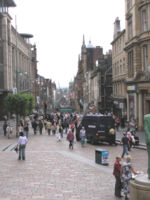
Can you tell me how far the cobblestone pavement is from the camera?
11047 millimetres

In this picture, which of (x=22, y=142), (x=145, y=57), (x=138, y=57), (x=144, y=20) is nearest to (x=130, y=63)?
(x=138, y=57)

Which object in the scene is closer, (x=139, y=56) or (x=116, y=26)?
(x=139, y=56)

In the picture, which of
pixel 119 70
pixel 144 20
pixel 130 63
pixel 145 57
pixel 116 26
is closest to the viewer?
pixel 144 20

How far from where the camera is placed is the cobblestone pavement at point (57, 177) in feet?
36.2

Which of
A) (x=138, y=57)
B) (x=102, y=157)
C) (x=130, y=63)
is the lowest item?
(x=102, y=157)

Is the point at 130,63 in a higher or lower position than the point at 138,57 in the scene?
lower

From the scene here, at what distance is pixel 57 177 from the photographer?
1375 centimetres

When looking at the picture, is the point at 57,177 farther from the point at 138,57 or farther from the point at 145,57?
the point at 138,57

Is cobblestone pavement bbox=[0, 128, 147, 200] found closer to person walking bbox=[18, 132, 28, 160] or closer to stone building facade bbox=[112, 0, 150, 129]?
person walking bbox=[18, 132, 28, 160]

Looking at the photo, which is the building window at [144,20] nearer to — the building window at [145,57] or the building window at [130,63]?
the building window at [145,57]

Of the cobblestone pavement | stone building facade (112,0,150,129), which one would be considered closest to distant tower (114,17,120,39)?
stone building facade (112,0,150,129)

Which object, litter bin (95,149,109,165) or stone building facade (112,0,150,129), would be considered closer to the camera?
litter bin (95,149,109,165)

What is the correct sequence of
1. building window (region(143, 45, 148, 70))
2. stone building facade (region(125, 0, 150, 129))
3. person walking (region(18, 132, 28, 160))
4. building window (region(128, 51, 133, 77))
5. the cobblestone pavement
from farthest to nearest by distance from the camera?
building window (region(128, 51, 133, 77))
building window (region(143, 45, 148, 70))
stone building facade (region(125, 0, 150, 129))
person walking (region(18, 132, 28, 160))
the cobblestone pavement

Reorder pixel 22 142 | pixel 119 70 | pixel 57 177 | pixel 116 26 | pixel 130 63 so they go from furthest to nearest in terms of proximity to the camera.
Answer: pixel 116 26
pixel 119 70
pixel 130 63
pixel 22 142
pixel 57 177
